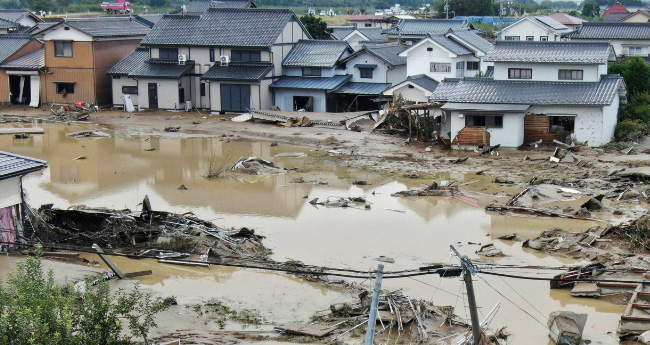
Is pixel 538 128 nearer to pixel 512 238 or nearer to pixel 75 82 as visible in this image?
pixel 512 238

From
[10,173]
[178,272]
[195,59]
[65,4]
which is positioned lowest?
[178,272]

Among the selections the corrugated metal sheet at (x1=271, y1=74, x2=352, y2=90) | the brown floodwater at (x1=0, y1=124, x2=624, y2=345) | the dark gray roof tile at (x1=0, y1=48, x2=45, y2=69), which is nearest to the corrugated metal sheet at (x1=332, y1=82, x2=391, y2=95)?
the corrugated metal sheet at (x1=271, y1=74, x2=352, y2=90)

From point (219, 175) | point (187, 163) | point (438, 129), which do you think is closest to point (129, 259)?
point (219, 175)

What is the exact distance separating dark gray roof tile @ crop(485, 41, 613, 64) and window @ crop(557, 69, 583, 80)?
540 millimetres

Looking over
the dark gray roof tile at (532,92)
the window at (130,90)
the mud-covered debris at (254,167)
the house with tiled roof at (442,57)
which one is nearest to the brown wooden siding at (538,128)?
the dark gray roof tile at (532,92)

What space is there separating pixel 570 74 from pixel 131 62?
22.6 meters

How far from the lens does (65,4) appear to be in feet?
302

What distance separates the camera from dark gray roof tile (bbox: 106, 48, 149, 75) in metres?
43.6

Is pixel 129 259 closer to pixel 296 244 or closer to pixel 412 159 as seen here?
pixel 296 244

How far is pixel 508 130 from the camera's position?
3225cm

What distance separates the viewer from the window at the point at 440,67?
139 ft

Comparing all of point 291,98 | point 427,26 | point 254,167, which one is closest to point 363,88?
point 291,98

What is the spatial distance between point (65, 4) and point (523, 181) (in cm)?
7595

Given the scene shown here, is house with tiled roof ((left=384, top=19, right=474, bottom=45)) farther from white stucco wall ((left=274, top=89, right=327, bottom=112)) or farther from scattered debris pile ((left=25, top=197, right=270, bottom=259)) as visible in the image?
scattered debris pile ((left=25, top=197, right=270, bottom=259))
